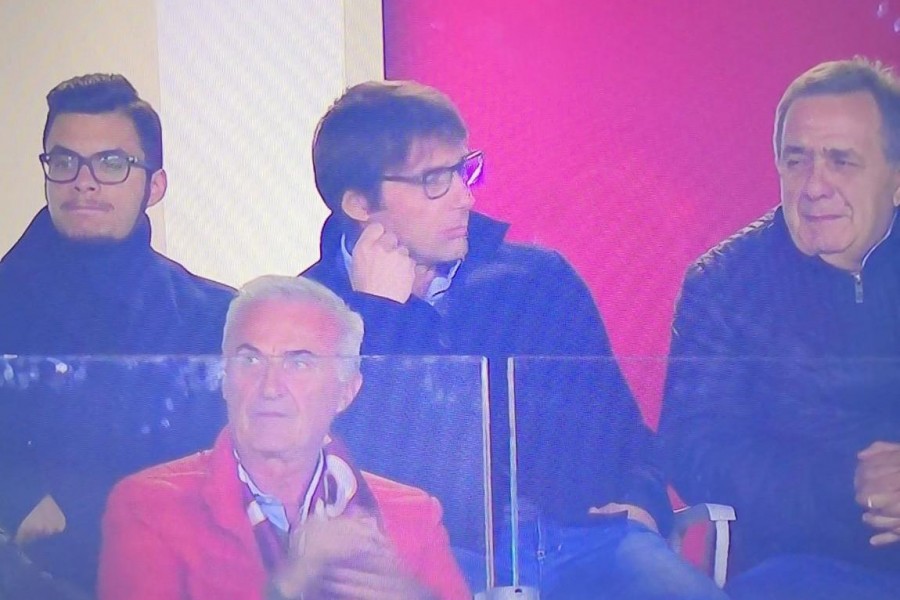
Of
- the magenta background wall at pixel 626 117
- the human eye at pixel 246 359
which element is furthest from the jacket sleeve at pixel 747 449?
the human eye at pixel 246 359

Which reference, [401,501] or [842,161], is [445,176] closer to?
[401,501]

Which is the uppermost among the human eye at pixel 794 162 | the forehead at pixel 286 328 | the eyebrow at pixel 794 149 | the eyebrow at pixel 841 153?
the eyebrow at pixel 794 149

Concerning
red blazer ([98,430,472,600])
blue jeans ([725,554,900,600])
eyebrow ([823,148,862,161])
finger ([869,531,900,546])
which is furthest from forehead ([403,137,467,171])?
finger ([869,531,900,546])

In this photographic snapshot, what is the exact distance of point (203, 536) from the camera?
6.09 feet

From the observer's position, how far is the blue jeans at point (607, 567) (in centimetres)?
188

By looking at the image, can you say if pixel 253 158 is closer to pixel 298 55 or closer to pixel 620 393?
pixel 298 55

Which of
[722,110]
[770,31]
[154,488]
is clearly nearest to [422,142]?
[722,110]

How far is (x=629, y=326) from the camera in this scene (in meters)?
1.92

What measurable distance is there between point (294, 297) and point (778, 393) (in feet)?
3.32

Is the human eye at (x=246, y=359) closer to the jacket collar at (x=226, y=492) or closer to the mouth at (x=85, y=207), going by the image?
the jacket collar at (x=226, y=492)

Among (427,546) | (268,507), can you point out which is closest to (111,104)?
(268,507)

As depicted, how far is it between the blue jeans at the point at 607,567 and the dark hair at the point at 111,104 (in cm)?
110

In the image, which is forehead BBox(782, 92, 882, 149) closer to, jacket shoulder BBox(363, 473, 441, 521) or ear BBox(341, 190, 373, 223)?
ear BBox(341, 190, 373, 223)

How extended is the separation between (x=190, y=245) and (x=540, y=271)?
73 centimetres
